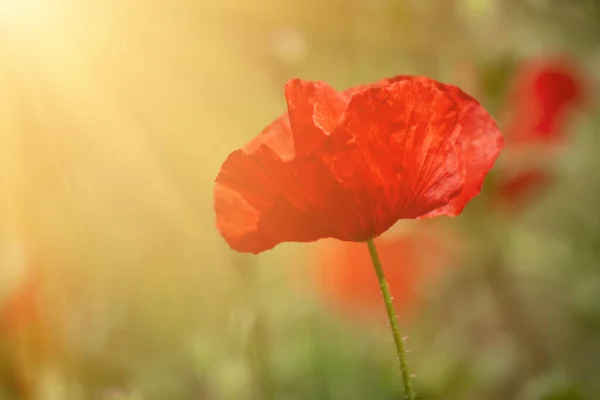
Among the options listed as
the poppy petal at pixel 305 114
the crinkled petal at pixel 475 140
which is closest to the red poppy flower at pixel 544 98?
the crinkled petal at pixel 475 140

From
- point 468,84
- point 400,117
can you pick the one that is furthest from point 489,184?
point 400,117

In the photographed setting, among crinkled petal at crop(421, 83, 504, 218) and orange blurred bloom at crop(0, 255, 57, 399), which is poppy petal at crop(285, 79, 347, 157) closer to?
crinkled petal at crop(421, 83, 504, 218)

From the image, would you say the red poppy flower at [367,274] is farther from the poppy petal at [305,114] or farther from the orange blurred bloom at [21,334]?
the poppy petal at [305,114]

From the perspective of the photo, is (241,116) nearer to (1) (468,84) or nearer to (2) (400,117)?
(1) (468,84)

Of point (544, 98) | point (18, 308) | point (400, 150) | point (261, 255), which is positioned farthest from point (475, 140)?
point (261, 255)

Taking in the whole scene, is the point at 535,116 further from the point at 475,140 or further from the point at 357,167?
the point at 357,167

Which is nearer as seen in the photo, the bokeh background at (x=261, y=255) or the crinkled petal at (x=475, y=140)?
the crinkled petal at (x=475, y=140)

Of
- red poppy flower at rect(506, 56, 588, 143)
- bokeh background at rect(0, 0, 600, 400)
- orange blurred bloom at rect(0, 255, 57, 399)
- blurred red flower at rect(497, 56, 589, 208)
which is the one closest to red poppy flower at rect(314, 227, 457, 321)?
bokeh background at rect(0, 0, 600, 400)
